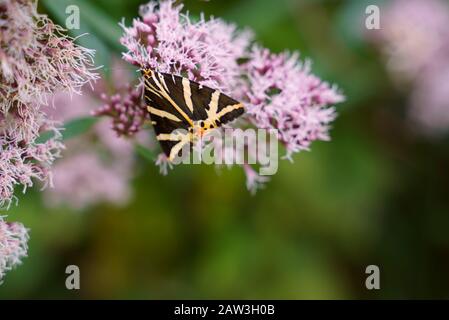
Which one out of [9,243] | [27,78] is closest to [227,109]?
[27,78]

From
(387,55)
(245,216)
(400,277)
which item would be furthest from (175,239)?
(387,55)

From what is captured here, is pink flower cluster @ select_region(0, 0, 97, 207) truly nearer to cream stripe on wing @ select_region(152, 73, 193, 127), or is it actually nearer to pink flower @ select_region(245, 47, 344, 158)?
cream stripe on wing @ select_region(152, 73, 193, 127)

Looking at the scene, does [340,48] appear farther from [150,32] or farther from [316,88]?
[150,32]

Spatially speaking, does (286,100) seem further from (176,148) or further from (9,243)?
(9,243)

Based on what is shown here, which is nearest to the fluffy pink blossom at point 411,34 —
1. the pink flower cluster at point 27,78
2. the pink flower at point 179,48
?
→ the pink flower at point 179,48

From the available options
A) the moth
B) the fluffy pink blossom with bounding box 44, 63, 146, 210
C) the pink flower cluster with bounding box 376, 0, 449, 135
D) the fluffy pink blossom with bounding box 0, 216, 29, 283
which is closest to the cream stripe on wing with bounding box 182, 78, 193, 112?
the moth
